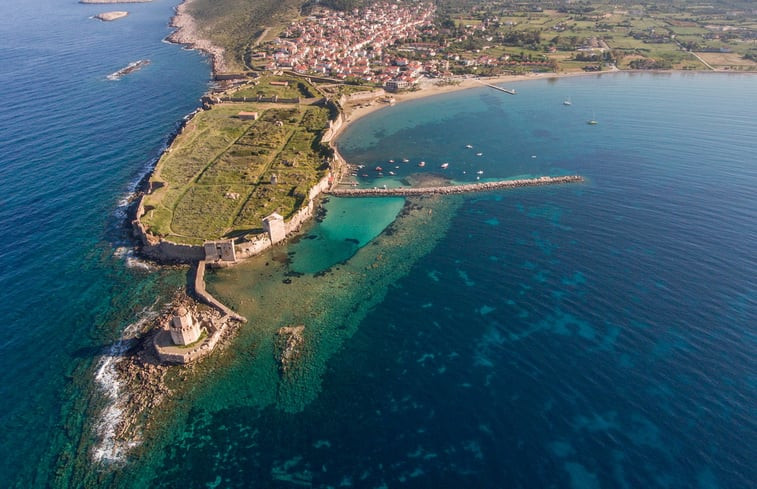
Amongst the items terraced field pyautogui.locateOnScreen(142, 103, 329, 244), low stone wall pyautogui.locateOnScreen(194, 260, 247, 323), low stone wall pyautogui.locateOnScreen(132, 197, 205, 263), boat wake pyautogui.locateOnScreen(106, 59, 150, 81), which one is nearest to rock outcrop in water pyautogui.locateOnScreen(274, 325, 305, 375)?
low stone wall pyautogui.locateOnScreen(194, 260, 247, 323)

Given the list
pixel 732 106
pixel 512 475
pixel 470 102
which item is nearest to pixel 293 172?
pixel 512 475

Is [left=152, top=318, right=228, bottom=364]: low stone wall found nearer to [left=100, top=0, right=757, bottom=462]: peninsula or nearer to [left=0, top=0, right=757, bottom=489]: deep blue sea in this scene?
[left=100, top=0, right=757, bottom=462]: peninsula

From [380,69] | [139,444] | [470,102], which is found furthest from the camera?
[380,69]

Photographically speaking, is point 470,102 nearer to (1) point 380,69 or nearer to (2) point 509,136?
(2) point 509,136

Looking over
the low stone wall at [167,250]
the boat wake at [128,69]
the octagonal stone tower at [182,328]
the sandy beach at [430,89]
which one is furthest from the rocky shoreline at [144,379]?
the boat wake at [128,69]

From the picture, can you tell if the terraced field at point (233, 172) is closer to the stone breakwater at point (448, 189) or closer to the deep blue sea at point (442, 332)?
the deep blue sea at point (442, 332)
